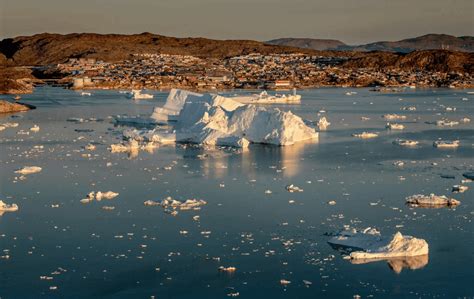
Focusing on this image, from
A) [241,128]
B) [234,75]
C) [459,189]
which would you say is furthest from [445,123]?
[234,75]

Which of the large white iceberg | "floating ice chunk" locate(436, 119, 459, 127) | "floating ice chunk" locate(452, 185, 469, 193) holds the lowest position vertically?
"floating ice chunk" locate(436, 119, 459, 127)

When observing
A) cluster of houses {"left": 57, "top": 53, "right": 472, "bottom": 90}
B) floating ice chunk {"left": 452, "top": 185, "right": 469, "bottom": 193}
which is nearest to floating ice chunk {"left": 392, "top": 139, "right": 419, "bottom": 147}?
floating ice chunk {"left": 452, "top": 185, "right": 469, "bottom": 193}

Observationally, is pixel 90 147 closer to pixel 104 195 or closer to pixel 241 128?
pixel 241 128

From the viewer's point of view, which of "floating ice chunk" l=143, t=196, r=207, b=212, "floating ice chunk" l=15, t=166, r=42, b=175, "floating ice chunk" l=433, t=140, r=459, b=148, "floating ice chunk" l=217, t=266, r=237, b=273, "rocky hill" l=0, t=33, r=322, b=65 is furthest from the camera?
"rocky hill" l=0, t=33, r=322, b=65

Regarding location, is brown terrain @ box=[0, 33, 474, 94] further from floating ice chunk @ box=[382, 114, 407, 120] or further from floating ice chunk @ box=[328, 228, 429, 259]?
floating ice chunk @ box=[328, 228, 429, 259]

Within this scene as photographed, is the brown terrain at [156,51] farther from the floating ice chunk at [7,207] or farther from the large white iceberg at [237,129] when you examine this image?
the floating ice chunk at [7,207]

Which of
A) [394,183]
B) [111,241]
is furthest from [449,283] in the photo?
[394,183]

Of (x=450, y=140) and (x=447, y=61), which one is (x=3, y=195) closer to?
(x=450, y=140)
